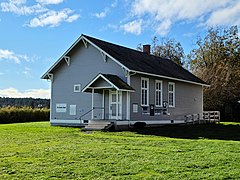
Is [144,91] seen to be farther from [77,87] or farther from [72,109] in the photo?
[72,109]

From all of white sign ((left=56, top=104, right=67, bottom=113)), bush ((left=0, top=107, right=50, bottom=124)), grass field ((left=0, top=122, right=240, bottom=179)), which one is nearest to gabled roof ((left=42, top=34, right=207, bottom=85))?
white sign ((left=56, top=104, right=67, bottom=113))

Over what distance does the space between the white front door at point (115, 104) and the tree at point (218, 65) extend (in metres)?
17.4

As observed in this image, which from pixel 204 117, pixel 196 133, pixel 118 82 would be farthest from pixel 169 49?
pixel 196 133

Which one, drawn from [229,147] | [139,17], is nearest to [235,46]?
[139,17]

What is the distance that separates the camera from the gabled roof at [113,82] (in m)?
20.0

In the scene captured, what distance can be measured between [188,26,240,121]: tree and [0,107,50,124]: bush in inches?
668

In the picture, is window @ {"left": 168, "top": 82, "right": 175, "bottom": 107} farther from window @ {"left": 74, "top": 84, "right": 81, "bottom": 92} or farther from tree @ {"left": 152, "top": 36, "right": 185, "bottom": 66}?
tree @ {"left": 152, "top": 36, "right": 185, "bottom": 66}

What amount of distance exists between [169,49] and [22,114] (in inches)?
884

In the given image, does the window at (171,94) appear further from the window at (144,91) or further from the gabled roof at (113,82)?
the gabled roof at (113,82)

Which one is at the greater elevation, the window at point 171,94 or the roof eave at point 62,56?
the roof eave at point 62,56

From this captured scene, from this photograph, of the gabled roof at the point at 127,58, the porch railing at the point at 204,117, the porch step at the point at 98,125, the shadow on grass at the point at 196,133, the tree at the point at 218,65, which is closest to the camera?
the shadow on grass at the point at 196,133

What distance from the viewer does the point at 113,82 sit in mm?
20203

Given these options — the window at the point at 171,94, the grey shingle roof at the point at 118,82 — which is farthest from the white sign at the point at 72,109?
the window at the point at 171,94

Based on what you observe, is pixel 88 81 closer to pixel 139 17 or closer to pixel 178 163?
pixel 139 17
